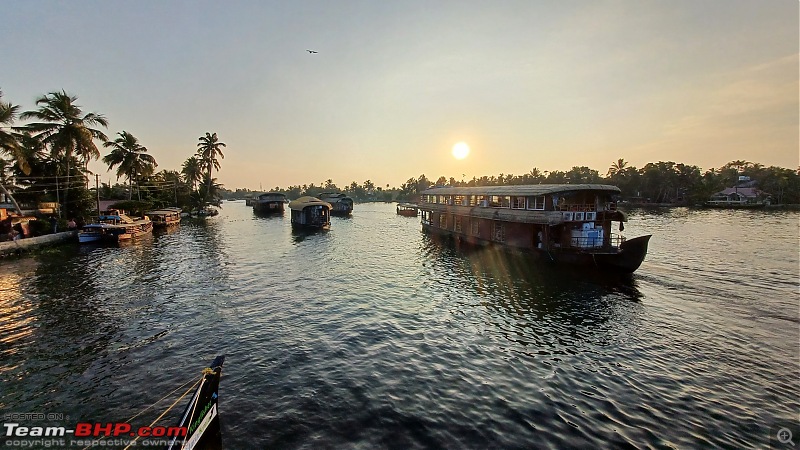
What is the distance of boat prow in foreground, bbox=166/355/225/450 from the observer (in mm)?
7488

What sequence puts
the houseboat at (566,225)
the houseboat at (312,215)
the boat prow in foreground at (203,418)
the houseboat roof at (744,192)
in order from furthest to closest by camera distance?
the houseboat roof at (744,192), the houseboat at (312,215), the houseboat at (566,225), the boat prow in foreground at (203,418)

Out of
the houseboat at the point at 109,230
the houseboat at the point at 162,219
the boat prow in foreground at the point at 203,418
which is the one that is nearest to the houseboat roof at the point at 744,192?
the boat prow in foreground at the point at 203,418

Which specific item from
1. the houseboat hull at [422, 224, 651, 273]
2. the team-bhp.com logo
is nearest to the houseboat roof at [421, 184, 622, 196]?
the houseboat hull at [422, 224, 651, 273]

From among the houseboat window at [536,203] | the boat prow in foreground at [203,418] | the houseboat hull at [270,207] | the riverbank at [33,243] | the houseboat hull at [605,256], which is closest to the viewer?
the boat prow in foreground at [203,418]

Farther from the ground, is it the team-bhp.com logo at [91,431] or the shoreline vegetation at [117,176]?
the shoreline vegetation at [117,176]

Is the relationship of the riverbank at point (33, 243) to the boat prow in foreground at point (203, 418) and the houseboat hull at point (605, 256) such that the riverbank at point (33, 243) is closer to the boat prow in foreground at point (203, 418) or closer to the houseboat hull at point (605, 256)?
the boat prow in foreground at point (203, 418)

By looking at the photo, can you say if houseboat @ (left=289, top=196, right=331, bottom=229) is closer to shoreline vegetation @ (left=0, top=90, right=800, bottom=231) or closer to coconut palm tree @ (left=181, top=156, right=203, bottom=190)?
shoreline vegetation @ (left=0, top=90, right=800, bottom=231)

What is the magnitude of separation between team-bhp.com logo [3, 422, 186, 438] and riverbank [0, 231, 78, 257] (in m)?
36.7

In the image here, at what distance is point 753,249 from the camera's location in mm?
40156

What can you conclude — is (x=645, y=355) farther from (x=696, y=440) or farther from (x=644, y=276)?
(x=644, y=276)

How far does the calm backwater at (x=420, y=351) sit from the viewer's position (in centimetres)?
1093

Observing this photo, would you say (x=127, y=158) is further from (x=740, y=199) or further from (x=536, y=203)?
(x=740, y=199)

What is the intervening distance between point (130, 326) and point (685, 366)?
27326mm

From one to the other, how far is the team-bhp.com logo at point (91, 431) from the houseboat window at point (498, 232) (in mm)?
35266
